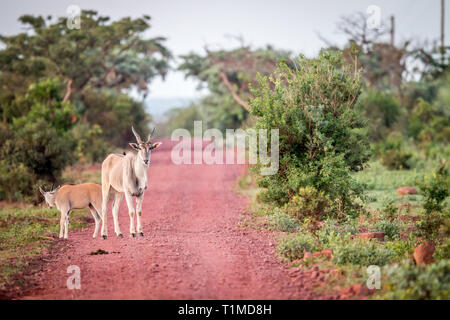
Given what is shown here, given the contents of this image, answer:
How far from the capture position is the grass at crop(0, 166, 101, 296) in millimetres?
8469

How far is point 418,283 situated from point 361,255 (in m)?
1.68

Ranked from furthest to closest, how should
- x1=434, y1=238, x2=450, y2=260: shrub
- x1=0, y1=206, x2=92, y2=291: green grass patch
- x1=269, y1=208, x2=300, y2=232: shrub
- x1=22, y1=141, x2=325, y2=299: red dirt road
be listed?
x1=269, y1=208, x2=300, y2=232: shrub
x1=0, y1=206, x2=92, y2=291: green grass patch
x1=434, y1=238, x2=450, y2=260: shrub
x1=22, y1=141, x2=325, y2=299: red dirt road

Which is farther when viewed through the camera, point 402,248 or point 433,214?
point 433,214

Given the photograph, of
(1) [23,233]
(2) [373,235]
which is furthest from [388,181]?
(1) [23,233]

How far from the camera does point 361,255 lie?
8172mm

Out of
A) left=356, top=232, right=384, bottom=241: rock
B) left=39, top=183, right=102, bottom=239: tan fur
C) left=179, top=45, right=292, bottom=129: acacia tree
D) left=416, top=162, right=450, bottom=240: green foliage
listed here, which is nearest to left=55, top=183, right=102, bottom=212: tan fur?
left=39, top=183, right=102, bottom=239: tan fur

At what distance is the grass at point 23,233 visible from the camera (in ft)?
27.8

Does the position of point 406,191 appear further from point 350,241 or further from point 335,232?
point 350,241

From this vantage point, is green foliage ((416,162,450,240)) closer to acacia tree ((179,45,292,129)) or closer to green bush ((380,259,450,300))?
green bush ((380,259,450,300))

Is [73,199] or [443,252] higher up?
[73,199]

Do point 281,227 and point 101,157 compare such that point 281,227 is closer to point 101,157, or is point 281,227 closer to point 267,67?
point 101,157

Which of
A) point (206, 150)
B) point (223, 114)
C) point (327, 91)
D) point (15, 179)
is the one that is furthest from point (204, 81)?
point (327, 91)

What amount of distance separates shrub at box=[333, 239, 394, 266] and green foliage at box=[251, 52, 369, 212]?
316 centimetres

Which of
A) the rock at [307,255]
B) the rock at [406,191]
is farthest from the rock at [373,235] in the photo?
the rock at [406,191]
